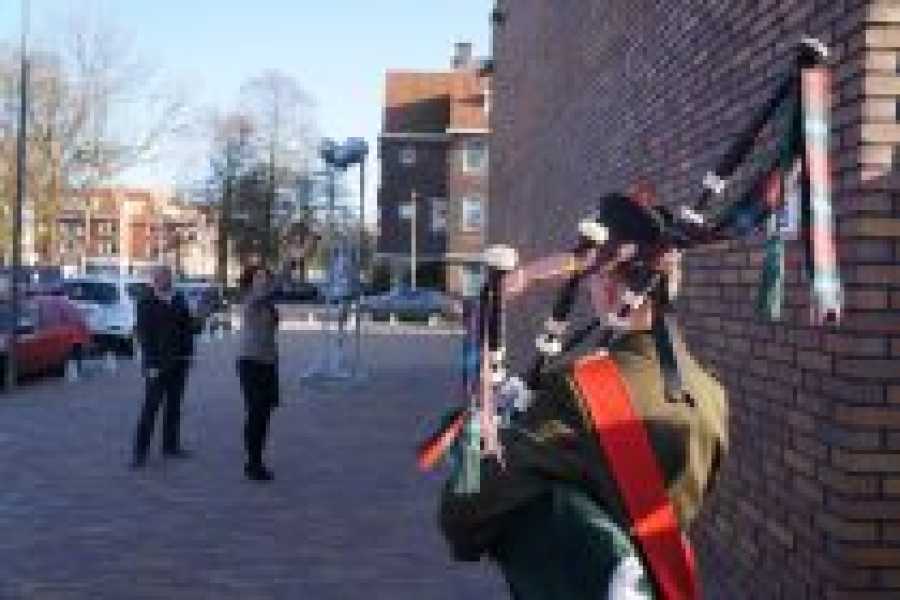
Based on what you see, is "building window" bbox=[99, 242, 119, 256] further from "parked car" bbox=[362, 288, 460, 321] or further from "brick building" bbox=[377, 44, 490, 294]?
"parked car" bbox=[362, 288, 460, 321]

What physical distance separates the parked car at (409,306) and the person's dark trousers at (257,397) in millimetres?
48176

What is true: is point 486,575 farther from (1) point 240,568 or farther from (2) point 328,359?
(2) point 328,359

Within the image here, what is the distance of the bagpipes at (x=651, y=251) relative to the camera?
363 cm

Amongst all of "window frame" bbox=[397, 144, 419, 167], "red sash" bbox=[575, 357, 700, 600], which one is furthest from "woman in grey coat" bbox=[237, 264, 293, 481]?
"window frame" bbox=[397, 144, 419, 167]

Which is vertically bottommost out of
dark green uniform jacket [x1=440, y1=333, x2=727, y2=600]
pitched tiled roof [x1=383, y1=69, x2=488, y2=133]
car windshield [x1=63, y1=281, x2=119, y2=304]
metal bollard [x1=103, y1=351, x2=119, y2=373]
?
metal bollard [x1=103, y1=351, x2=119, y2=373]

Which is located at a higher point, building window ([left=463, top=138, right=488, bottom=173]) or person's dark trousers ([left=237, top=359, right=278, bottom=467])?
building window ([left=463, top=138, right=488, bottom=173])

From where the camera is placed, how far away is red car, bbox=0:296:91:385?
2350 cm

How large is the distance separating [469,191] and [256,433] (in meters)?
69.2

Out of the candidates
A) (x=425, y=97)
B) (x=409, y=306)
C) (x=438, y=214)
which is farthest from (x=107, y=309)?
(x=425, y=97)

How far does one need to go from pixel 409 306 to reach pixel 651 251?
193 feet

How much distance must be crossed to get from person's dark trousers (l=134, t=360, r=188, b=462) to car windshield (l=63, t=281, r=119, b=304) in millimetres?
17873

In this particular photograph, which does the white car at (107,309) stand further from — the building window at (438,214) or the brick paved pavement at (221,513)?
the building window at (438,214)

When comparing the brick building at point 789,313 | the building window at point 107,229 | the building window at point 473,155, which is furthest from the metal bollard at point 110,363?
the building window at point 107,229

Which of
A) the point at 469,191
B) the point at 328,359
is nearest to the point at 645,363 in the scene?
the point at 328,359
